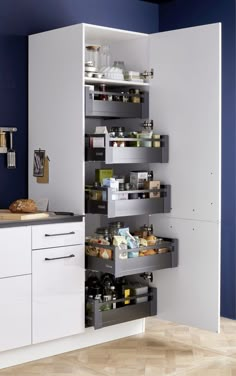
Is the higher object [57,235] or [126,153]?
[126,153]

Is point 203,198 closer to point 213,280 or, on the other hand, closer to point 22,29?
point 213,280

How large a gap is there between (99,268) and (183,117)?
103cm

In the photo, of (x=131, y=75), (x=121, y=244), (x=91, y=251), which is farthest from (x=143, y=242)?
(x=131, y=75)

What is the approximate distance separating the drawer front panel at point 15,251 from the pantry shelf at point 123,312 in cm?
55

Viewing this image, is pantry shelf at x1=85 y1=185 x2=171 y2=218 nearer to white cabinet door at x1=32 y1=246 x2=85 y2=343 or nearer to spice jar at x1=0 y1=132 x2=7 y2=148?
white cabinet door at x1=32 y1=246 x2=85 y2=343

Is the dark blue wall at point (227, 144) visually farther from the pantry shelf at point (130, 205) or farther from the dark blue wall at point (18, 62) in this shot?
the dark blue wall at point (18, 62)

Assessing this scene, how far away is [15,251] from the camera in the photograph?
12.5 feet

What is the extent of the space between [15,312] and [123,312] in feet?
2.59

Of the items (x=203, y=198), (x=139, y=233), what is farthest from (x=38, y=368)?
(x=203, y=198)

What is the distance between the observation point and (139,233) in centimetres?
444

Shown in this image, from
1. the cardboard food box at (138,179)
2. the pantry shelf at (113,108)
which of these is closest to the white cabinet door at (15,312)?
the cardboard food box at (138,179)

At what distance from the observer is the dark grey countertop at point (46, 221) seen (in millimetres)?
3779

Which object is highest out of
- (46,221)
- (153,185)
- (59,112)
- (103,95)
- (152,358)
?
(103,95)

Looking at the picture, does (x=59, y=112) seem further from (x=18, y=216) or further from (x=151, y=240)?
(x=151, y=240)
